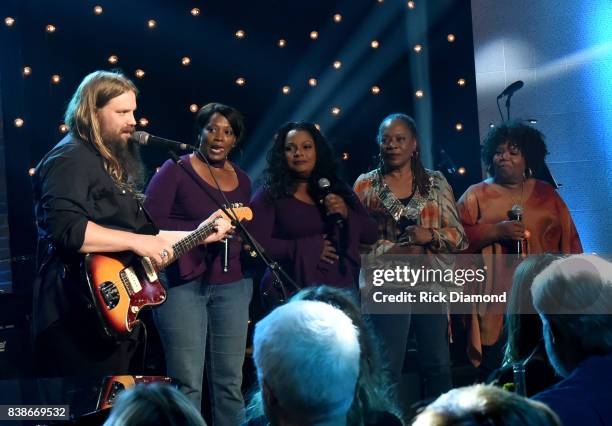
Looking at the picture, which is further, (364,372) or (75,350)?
(75,350)

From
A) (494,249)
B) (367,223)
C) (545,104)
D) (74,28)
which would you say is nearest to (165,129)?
(74,28)

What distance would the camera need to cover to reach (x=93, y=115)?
12.5ft

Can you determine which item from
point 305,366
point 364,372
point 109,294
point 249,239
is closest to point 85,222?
point 109,294

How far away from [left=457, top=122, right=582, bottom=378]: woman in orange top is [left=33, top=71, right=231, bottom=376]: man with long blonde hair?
2.03 m

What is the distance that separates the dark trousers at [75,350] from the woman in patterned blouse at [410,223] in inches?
57.4

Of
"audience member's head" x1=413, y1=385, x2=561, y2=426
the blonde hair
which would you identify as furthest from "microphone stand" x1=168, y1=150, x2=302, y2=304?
"audience member's head" x1=413, y1=385, x2=561, y2=426

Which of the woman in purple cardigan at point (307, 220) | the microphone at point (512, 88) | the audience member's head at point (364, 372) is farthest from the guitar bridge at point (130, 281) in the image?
the microphone at point (512, 88)

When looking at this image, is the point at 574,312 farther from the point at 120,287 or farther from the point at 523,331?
the point at 120,287

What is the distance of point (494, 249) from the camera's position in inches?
206

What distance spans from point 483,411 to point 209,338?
3009 millimetres

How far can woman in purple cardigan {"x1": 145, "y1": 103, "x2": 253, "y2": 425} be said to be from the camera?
13.8ft

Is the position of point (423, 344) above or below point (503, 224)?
below

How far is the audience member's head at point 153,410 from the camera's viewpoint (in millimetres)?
1703

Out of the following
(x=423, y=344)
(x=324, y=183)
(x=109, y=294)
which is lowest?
(x=423, y=344)
